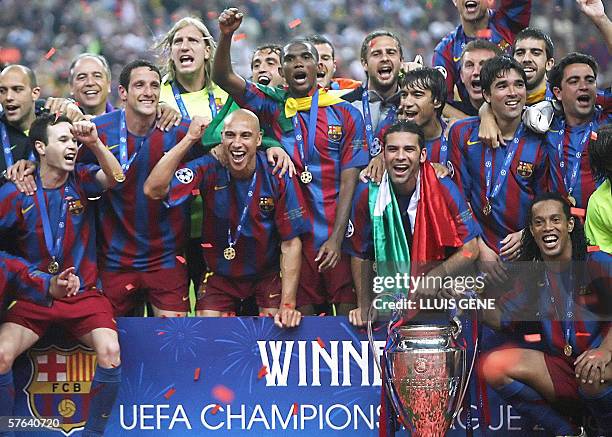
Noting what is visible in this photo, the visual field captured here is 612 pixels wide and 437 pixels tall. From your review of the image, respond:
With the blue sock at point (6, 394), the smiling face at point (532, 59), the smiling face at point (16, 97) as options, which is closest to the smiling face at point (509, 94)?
the smiling face at point (532, 59)

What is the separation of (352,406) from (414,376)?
0.64 m

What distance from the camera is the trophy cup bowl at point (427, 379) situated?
16.5ft

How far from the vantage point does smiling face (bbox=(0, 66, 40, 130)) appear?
6191 millimetres

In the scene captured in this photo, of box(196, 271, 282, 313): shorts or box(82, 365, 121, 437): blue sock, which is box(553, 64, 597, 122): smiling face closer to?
box(196, 271, 282, 313): shorts

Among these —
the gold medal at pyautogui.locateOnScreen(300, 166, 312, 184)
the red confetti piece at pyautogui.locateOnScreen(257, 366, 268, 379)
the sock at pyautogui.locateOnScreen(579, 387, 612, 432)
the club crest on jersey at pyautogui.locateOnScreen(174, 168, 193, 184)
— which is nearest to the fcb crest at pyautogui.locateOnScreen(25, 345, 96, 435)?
the red confetti piece at pyautogui.locateOnScreen(257, 366, 268, 379)

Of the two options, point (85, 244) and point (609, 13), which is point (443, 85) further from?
point (609, 13)

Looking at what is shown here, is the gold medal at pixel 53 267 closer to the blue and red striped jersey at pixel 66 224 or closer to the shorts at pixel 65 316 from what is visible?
the blue and red striped jersey at pixel 66 224

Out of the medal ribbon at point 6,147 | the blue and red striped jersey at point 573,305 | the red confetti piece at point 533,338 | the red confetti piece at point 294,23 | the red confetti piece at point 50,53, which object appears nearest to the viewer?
the blue and red striped jersey at point 573,305

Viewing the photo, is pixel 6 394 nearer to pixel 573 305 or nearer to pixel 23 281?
pixel 23 281

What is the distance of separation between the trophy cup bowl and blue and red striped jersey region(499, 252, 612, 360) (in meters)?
0.45

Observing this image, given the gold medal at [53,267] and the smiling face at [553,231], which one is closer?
the smiling face at [553,231]

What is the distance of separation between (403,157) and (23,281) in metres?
1.90

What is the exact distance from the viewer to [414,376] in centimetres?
504

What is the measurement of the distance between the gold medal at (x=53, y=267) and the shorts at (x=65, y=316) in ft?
0.52
